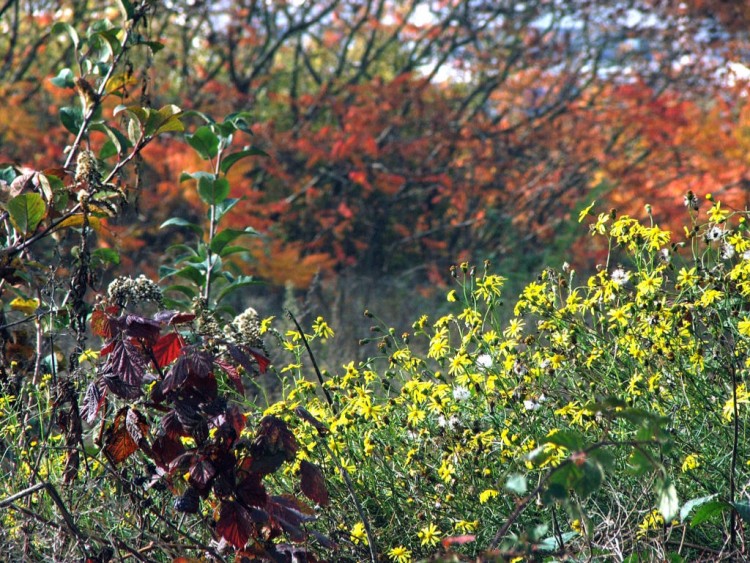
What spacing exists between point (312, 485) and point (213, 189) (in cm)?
165

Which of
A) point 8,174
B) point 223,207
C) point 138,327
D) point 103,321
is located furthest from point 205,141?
point 138,327

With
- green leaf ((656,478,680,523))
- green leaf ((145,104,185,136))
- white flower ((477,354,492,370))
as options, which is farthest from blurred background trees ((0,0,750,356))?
green leaf ((656,478,680,523))

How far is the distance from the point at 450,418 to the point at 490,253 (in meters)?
6.54

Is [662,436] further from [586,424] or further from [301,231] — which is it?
[301,231]

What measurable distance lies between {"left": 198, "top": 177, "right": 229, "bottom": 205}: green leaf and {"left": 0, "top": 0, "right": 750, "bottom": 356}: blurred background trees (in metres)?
4.10

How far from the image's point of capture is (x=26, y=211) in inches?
102

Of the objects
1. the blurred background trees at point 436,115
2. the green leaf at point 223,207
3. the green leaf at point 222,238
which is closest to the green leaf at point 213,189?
the green leaf at point 223,207

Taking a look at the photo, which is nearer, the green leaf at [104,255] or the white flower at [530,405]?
the white flower at [530,405]

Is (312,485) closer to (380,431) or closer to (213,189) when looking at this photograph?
(380,431)

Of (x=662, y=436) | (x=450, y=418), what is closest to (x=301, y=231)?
(x=450, y=418)

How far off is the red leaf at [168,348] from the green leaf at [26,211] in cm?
64

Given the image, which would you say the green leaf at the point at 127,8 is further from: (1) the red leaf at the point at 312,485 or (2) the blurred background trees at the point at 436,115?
(2) the blurred background trees at the point at 436,115

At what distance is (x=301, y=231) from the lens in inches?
340

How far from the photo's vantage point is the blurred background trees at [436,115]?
812 centimetres
